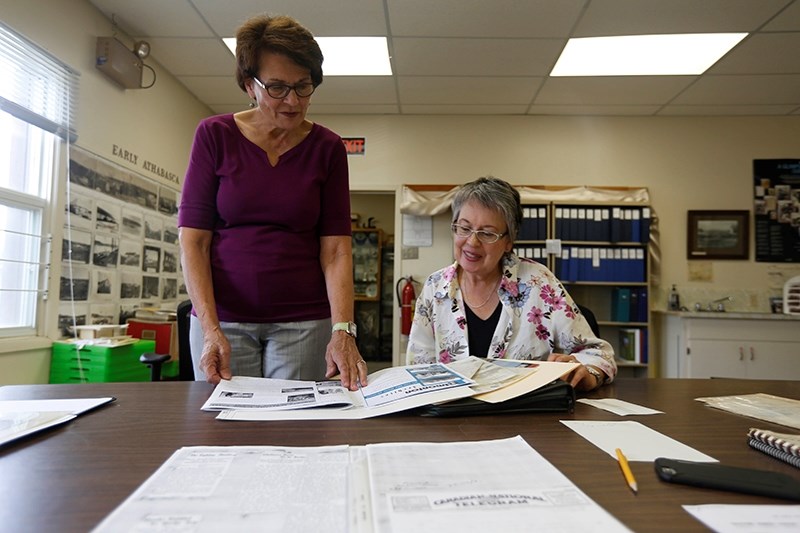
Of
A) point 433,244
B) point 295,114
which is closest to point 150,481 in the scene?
point 295,114

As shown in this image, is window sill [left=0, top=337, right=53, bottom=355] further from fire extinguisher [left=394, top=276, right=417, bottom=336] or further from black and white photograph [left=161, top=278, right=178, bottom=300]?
fire extinguisher [left=394, top=276, right=417, bottom=336]

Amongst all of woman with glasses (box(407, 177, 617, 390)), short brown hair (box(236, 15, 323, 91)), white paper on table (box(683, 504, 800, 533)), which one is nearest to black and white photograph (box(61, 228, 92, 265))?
short brown hair (box(236, 15, 323, 91))

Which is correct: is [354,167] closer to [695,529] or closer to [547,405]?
[547,405]

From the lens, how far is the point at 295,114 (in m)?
1.19

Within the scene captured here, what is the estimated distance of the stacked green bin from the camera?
243 cm

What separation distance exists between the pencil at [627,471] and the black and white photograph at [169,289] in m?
3.64

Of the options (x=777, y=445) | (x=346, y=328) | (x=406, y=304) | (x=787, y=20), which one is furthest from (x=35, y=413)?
(x=787, y=20)

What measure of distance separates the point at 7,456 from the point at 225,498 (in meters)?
0.34

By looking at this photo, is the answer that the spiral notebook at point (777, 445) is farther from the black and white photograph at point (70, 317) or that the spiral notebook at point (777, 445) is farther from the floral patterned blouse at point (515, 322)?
the black and white photograph at point (70, 317)

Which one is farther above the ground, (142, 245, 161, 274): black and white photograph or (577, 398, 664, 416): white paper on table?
(142, 245, 161, 274): black and white photograph

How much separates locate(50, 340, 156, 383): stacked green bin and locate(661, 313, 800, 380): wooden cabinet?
3793 mm

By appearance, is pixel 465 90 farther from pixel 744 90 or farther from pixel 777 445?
pixel 777 445

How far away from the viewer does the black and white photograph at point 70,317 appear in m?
2.56

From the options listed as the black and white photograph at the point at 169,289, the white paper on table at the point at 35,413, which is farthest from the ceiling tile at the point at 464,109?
the white paper on table at the point at 35,413
